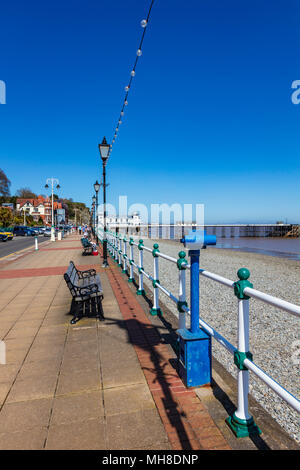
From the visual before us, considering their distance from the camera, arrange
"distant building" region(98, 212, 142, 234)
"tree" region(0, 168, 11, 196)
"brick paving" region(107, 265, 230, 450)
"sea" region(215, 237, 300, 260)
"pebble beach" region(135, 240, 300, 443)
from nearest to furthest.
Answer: "brick paving" region(107, 265, 230, 450)
"pebble beach" region(135, 240, 300, 443)
"distant building" region(98, 212, 142, 234)
"sea" region(215, 237, 300, 260)
"tree" region(0, 168, 11, 196)

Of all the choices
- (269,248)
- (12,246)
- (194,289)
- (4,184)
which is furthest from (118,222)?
(4,184)

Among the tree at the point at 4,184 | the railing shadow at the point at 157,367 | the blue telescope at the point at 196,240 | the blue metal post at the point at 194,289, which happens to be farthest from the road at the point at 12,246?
the tree at the point at 4,184

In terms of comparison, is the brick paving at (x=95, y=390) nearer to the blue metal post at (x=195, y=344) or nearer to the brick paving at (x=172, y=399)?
the brick paving at (x=172, y=399)

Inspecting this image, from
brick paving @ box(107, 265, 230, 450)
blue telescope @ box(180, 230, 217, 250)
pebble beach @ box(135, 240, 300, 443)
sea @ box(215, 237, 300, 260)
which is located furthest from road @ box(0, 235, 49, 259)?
sea @ box(215, 237, 300, 260)

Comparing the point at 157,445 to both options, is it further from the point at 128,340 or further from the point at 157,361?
the point at 128,340

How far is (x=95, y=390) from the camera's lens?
305 centimetres

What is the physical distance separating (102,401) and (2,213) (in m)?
64.1

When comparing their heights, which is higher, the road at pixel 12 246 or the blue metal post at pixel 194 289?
the blue metal post at pixel 194 289

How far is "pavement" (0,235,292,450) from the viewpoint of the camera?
2355 millimetres

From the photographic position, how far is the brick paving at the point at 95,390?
2363 millimetres

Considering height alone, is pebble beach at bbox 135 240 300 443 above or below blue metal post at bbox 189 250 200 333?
below

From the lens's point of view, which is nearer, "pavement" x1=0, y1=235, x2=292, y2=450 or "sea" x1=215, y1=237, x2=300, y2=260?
"pavement" x1=0, y1=235, x2=292, y2=450

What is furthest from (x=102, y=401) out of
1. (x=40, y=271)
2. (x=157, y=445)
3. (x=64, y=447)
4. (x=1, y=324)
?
(x=40, y=271)

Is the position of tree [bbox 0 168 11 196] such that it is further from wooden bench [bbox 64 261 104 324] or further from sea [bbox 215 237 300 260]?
wooden bench [bbox 64 261 104 324]
